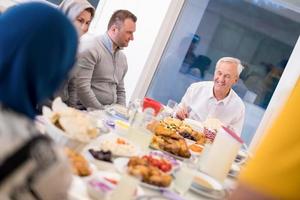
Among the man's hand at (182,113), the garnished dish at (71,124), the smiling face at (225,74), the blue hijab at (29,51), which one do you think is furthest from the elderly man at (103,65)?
the blue hijab at (29,51)

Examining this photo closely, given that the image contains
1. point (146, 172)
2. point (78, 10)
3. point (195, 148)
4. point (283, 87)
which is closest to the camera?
point (146, 172)

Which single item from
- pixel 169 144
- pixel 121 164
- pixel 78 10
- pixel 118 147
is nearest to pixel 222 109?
pixel 78 10

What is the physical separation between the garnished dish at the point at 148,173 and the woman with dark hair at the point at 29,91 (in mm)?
379

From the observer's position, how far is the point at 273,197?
70 centimetres

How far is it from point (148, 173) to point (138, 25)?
277 centimetres

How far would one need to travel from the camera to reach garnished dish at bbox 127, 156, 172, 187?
4.46 feet

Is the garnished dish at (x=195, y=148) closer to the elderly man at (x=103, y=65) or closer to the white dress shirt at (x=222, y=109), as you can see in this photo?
the elderly man at (x=103, y=65)

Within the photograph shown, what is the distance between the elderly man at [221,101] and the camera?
11.3 ft

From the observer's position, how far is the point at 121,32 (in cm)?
305

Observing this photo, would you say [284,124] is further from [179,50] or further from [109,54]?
[179,50]

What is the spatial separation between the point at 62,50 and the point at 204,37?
3357 mm

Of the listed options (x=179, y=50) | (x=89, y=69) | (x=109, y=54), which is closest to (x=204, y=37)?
(x=179, y=50)

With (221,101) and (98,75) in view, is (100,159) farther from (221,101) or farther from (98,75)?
(221,101)

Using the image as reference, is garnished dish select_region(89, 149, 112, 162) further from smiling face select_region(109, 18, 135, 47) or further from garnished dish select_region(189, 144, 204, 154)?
smiling face select_region(109, 18, 135, 47)
